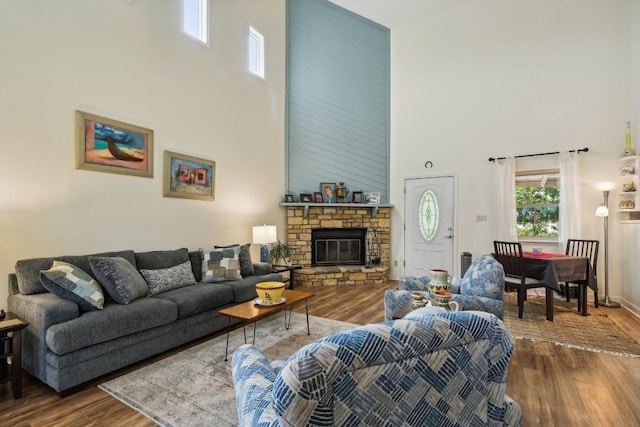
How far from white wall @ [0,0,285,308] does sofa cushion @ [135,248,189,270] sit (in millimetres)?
313

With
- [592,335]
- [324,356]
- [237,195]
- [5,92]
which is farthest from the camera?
[237,195]

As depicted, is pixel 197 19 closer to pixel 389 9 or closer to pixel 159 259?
pixel 159 259

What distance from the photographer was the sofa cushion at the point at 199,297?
3.04 metres

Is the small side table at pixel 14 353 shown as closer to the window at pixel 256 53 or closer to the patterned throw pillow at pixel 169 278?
the patterned throw pillow at pixel 169 278

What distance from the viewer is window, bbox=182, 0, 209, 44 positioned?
14.5ft

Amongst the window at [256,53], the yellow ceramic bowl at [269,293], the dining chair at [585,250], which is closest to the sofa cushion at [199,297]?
the yellow ceramic bowl at [269,293]

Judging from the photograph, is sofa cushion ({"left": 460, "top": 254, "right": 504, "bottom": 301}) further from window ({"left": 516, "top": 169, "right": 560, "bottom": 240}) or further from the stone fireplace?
the stone fireplace

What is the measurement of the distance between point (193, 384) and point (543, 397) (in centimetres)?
247

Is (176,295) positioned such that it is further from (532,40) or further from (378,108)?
(532,40)

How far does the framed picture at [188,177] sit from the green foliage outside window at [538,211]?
4957mm

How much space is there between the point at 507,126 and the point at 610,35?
177 cm

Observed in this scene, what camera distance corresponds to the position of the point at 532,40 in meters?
5.32

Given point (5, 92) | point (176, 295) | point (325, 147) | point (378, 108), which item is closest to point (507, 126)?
point (378, 108)

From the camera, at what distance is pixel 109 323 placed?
2.45 metres
